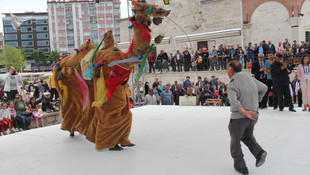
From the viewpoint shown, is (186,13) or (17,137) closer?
(17,137)

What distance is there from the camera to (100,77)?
4.28 m

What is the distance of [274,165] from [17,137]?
4.89m

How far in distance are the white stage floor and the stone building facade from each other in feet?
32.6

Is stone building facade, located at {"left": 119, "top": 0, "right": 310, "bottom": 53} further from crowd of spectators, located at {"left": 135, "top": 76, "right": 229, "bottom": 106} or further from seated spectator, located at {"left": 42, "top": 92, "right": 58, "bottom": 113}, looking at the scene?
seated spectator, located at {"left": 42, "top": 92, "right": 58, "bottom": 113}

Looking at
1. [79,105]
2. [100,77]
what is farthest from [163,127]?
[100,77]

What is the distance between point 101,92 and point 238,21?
50.3 ft

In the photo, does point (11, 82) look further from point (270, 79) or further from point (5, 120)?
point (270, 79)

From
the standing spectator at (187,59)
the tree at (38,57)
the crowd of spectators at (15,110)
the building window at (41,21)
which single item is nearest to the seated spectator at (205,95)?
the standing spectator at (187,59)

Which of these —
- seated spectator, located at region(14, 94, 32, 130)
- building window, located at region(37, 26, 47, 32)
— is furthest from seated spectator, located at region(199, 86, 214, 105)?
building window, located at region(37, 26, 47, 32)

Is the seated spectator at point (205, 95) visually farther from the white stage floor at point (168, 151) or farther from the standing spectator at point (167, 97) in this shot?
the white stage floor at point (168, 151)

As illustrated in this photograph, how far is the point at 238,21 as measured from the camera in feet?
57.7

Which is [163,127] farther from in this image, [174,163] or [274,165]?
[274,165]

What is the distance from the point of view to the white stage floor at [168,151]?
137 inches

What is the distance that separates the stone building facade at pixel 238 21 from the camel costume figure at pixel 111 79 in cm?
1060
